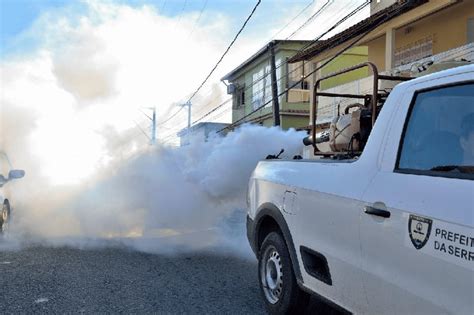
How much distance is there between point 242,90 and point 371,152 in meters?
29.3

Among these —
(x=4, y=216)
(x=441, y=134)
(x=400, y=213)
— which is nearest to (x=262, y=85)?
(x=4, y=216)

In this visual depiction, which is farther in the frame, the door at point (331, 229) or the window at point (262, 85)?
the window at point (262, 85)

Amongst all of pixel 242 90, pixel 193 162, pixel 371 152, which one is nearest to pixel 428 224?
pixel 371 152

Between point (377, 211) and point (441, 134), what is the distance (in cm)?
57

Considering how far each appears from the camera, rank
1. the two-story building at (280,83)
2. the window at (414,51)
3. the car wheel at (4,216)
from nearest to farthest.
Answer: the car wheel at (4,216)
the window at (414,51)
the two-story building at (280,83)

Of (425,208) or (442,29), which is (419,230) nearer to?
(425,208)

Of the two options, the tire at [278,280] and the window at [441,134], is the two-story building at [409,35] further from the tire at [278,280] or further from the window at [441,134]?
the window at [441,134]

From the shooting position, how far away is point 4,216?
30.5ft

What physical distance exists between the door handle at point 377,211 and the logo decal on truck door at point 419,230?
20cm

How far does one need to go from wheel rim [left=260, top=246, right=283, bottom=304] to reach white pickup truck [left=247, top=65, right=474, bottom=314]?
37cm

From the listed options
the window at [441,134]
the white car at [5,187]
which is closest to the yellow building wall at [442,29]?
the white car at [5,187]

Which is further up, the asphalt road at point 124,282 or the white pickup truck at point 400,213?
the white pickup truck at point 400,213

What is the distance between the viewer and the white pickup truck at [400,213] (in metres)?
2.49

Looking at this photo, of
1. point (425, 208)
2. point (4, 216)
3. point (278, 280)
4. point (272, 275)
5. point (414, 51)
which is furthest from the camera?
point (414, 51)
